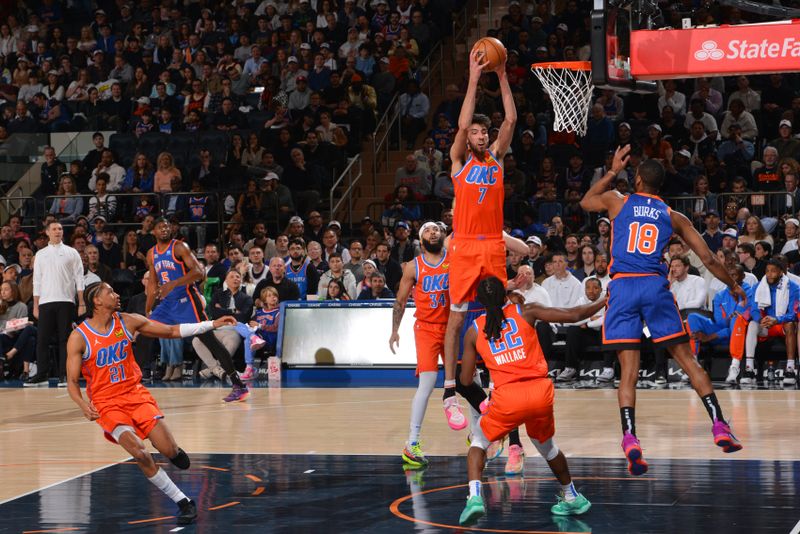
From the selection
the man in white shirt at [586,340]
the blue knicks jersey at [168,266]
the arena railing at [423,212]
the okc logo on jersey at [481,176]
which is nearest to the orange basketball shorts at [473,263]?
the okc logo on jersey at [481,176]

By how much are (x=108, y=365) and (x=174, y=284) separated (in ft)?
14.0

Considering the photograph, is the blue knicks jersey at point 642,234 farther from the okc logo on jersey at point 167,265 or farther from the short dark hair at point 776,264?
the short dark hair at point 776,264

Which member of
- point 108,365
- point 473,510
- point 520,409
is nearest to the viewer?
point 473,510

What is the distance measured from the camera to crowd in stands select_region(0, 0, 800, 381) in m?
14.7

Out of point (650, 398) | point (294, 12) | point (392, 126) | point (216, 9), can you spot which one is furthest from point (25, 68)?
point (650, 398)

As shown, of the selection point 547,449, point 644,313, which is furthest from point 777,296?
point 547,449

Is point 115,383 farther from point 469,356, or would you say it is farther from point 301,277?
point 301,277

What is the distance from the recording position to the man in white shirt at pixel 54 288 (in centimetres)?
1364

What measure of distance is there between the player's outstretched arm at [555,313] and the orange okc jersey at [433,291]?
6.49ft

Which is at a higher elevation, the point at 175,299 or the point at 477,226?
the point at 477,226

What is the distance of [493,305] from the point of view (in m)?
6.50

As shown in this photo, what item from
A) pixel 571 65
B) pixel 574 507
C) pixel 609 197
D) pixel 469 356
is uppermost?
pixel 571 65

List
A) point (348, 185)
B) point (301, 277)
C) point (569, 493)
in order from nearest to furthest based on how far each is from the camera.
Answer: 1. point (569, 493)
2. point (301, 277)
3. point (348, 185)

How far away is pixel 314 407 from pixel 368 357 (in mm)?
2653
